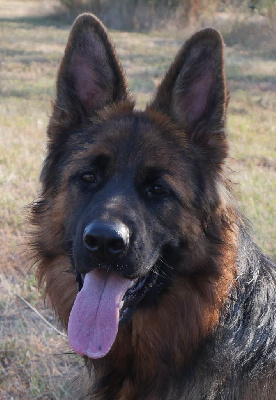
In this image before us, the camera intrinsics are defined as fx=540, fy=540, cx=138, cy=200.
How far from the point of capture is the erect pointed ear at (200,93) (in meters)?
3.33

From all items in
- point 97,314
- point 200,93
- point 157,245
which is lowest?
point 97,314

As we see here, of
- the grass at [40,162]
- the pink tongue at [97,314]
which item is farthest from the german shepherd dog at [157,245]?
the grass at [40,162]

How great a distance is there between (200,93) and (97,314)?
1.57m

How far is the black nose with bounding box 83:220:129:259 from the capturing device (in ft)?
9.69

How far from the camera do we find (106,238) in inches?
116

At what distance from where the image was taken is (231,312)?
3359mm

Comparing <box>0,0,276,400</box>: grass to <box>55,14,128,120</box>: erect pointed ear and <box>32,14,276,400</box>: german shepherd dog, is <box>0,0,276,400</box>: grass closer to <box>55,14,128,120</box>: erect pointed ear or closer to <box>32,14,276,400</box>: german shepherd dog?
<box>32,14,276,400</box>: german shepherd dog

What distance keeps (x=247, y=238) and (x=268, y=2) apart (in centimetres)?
2514

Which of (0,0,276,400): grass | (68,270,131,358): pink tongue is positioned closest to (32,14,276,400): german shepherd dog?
(68,270,131,358): pink tongue

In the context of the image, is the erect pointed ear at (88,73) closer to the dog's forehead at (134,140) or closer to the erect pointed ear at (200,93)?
the dog's forehead at (134,140)

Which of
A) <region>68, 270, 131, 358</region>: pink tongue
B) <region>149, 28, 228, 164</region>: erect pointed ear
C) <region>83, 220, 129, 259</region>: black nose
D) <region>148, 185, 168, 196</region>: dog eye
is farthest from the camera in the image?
<region>148, 185, 168, 196</region>: dog eye

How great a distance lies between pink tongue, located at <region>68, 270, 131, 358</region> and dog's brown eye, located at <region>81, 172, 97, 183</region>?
2.05ft

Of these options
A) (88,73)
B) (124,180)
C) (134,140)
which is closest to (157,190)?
(124,180)

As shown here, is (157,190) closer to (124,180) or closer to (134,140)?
(124,180)
